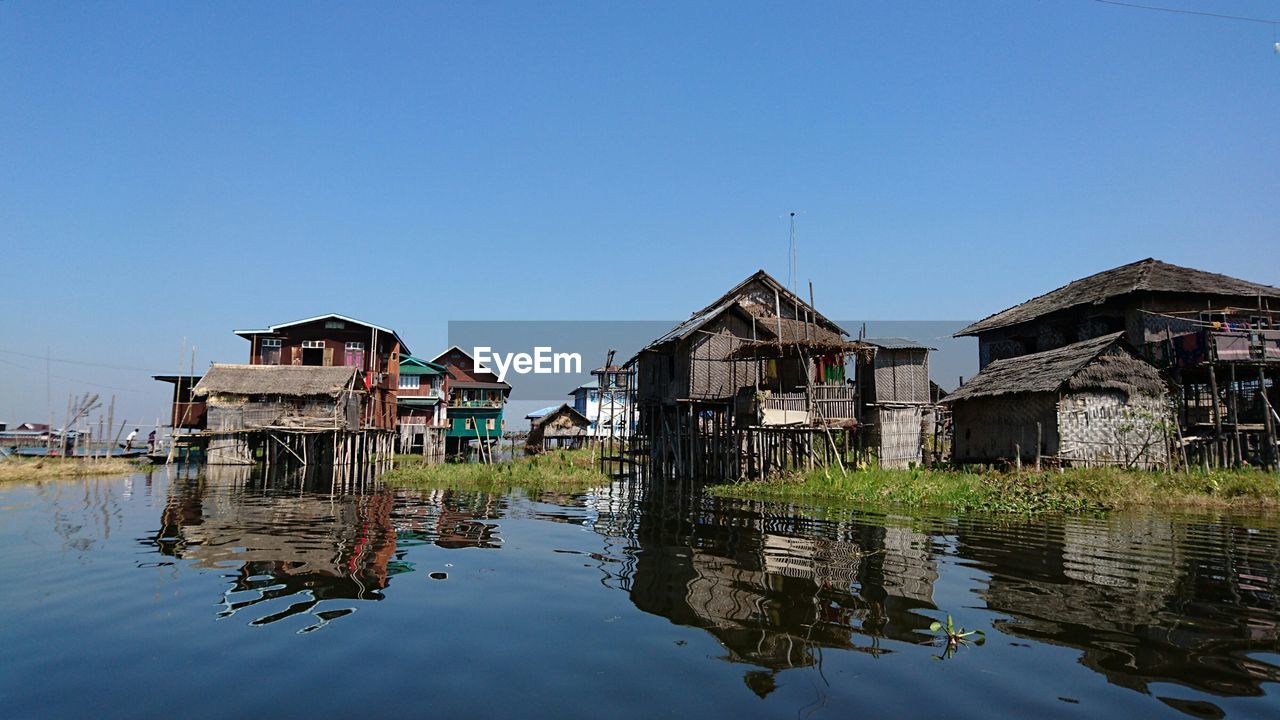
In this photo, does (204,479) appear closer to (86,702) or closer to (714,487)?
(714,487)

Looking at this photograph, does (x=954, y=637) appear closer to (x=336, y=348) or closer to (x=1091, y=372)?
(x=1091, y=372)

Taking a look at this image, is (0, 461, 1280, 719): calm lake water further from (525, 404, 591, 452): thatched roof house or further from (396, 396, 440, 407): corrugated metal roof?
(525, 404, 591, 452): thatched roof house

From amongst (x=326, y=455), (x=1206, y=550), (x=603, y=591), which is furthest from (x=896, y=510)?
(x=326, y=455)

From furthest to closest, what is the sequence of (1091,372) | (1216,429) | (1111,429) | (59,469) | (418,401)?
1. (418,401)
2. (59,469)
3. (1216,429)
4. (1111,429)
5. (1091,372)

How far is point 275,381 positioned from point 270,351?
575 centimetres

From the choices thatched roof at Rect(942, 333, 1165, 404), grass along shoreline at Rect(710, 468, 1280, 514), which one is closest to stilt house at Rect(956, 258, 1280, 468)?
thatched roof at Rect(942, 333, 1165, 404)

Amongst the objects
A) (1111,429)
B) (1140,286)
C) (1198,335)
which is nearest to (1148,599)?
(1111,429)

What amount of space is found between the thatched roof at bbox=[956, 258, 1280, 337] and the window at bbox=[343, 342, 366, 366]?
3566cm

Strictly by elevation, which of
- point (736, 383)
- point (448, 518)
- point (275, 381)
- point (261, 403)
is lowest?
point (448, 518)

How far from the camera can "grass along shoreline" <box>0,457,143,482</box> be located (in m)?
29.1

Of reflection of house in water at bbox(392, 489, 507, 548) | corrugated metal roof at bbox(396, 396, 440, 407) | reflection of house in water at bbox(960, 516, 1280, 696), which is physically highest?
corrugated metal roof at bbox(396, 396, 440, 407)

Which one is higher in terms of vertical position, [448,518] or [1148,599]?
[1148,599]

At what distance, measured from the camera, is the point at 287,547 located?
11453 millimetres

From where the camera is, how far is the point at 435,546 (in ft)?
39.3
